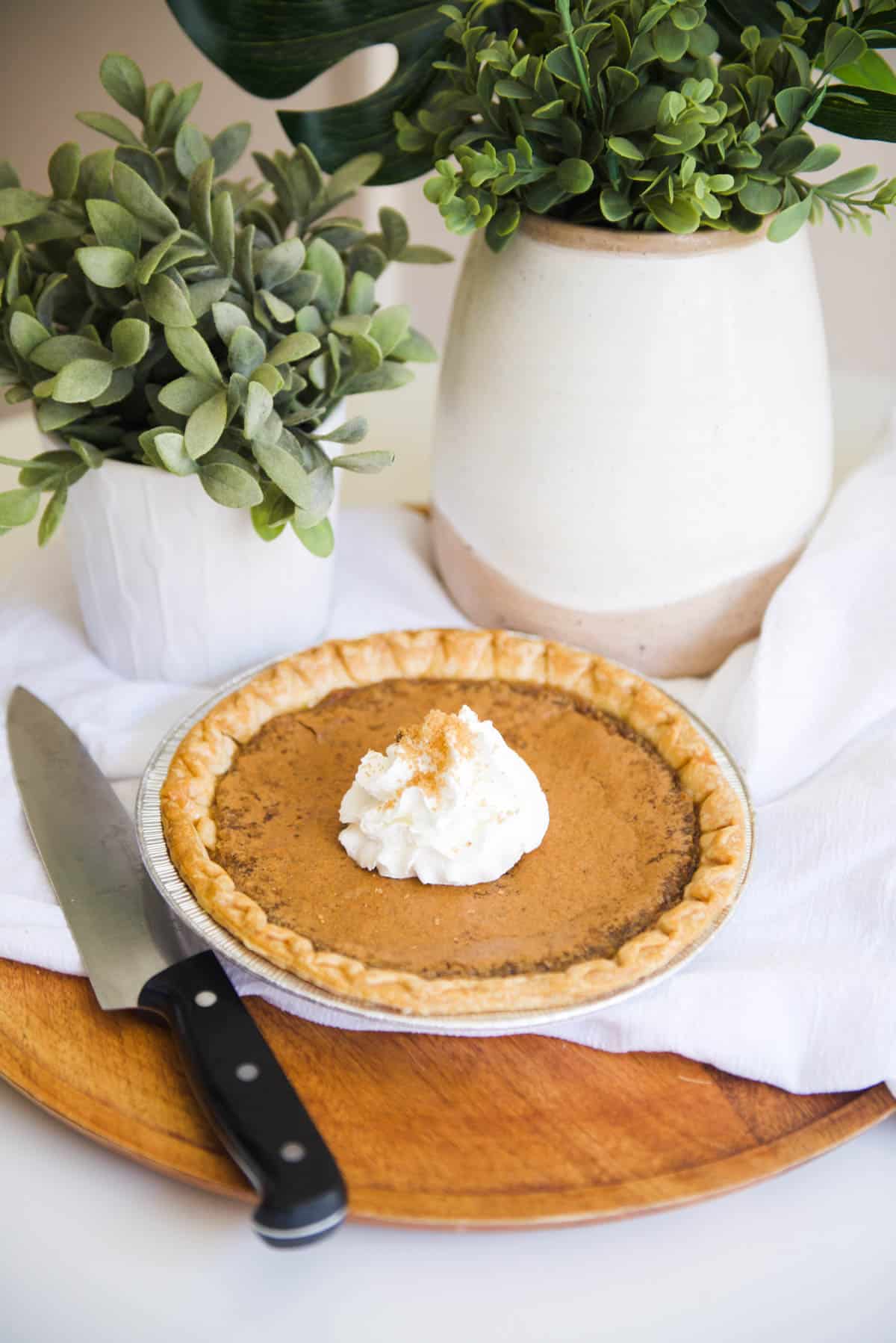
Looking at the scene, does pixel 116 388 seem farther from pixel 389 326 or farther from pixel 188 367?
pixel 389 326

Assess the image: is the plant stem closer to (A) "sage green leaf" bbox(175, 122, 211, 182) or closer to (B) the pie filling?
(A) "sage green leaf" bbox(175, 122, 211, 182)

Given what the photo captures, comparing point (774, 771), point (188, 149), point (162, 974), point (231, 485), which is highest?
point (188, 149)

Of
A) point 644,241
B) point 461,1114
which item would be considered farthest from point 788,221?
point 461,1114

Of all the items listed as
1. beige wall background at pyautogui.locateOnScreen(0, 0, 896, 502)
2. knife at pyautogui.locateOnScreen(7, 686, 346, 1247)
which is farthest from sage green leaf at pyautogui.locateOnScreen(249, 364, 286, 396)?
beige wall background at pyautogui.locateOnScreen(0, 0, 896, 502)

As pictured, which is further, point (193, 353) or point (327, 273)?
point (327, 273)

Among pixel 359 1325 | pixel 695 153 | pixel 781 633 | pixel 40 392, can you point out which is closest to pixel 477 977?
pixel 359 1325

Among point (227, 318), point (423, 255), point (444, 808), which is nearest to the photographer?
point (444, 808)

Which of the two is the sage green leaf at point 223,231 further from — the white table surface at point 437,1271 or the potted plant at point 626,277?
the white table surface at point 437,1271
